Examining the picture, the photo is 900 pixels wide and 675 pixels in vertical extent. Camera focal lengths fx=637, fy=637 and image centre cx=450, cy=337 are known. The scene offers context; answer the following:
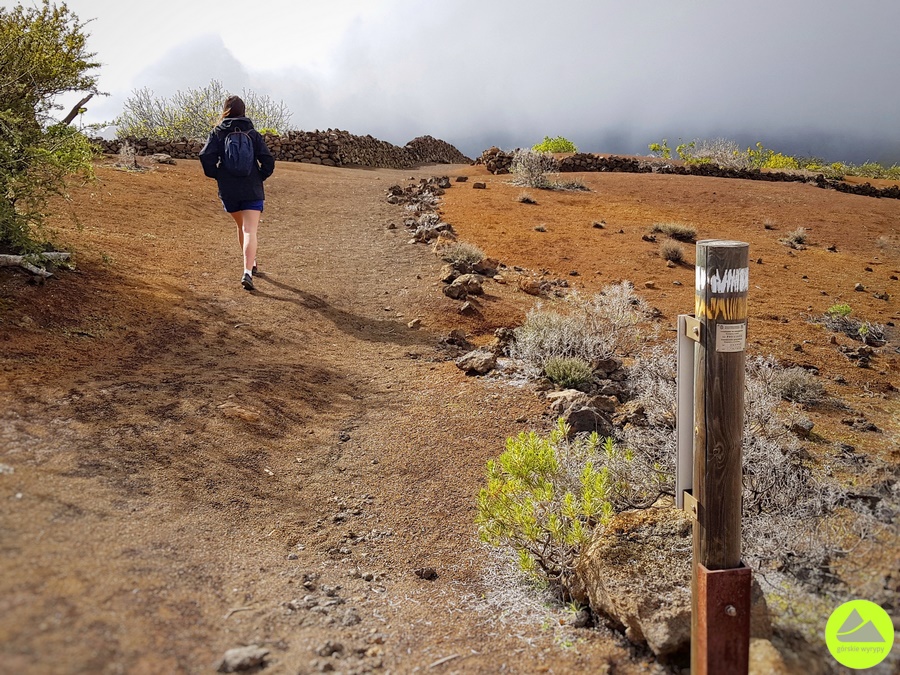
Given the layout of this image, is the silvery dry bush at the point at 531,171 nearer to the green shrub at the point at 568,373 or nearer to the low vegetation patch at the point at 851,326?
the low vegetation patch at the point at 851,326

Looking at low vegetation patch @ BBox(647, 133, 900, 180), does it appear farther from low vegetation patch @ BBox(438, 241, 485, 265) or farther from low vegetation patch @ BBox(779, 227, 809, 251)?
low vegetation patch @ BBox(438, 241, 485, 265)

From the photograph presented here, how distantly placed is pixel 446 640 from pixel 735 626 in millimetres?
1140

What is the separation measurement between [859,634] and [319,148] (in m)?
24.2

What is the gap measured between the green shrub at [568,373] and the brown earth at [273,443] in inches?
10.1

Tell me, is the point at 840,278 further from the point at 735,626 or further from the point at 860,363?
the point at 735,626

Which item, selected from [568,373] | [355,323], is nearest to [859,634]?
[568,373]

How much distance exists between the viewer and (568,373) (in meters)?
5.42

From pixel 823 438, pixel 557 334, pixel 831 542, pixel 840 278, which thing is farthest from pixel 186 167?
pixel 831 542

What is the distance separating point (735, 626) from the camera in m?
2.41

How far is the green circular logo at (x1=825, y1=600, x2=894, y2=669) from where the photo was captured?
217 cm

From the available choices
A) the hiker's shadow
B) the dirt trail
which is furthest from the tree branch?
the hiker's shadow

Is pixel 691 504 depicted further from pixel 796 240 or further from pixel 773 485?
pixel 796 240

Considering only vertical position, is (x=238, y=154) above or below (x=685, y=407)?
above

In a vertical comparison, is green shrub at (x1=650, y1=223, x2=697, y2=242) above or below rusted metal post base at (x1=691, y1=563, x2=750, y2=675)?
above
